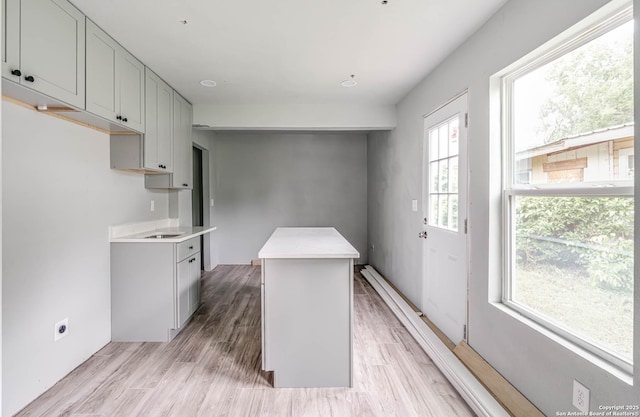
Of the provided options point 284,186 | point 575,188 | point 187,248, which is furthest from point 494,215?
point 284,186

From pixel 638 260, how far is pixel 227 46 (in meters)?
2.65

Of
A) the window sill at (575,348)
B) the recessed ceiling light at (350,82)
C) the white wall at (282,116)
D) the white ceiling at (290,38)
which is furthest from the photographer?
the white wall at (282,116)

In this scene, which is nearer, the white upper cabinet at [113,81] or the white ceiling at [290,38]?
the white ceiling at [290,38]

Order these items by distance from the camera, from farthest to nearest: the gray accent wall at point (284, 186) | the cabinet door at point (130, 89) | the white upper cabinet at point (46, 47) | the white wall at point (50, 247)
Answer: the gray accent wall at point (284, 186) < the cabinet door at point (130, 89) < the white wall at point (50, 247) < the white upper cabinet at point (46, 47)

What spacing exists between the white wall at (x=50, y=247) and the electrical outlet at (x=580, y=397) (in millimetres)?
2894

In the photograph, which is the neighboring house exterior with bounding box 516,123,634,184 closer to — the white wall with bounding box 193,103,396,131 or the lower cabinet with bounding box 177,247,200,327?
the white wall with bounding box 193,103,396,131

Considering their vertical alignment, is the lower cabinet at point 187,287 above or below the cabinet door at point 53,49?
below

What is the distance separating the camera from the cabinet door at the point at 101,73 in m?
2.01

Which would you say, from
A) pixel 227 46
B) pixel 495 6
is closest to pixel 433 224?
pixel 495 6

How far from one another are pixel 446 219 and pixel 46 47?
291 cm

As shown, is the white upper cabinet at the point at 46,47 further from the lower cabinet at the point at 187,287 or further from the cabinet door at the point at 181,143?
the lower cabinet at the point at 187,287

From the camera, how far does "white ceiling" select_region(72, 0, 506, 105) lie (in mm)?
1879

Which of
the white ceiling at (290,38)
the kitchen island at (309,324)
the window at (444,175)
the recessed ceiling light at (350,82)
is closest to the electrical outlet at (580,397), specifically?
the kitchen island at (309,324)

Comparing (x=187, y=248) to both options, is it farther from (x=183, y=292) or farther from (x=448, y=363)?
(x=448, y=363)
